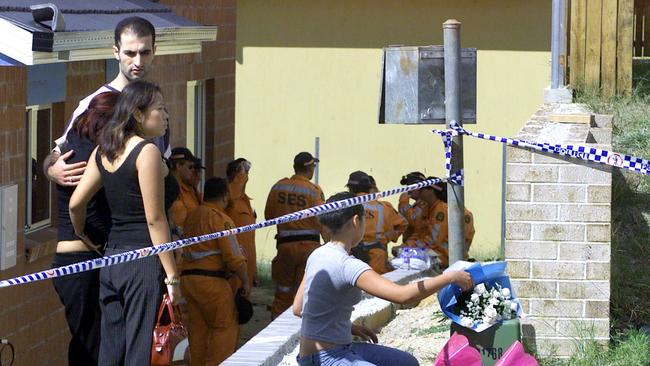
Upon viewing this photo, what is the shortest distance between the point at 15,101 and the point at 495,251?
36.1 ft

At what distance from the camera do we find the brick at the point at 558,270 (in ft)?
23.2

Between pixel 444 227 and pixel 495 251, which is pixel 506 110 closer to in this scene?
pixel 495 251

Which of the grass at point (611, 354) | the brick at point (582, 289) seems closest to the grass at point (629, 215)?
the grass at point (611, 354)

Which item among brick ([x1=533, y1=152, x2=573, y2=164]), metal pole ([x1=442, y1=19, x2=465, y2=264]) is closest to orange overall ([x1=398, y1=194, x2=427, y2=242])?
metal pole ([x1=442, y1=19, x2=465, y2=264])

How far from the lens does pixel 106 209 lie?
18.3 feet

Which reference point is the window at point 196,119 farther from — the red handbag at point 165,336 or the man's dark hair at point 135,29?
the red handbag at point 165,336

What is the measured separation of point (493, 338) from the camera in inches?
253

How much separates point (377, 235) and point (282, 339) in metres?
5.08

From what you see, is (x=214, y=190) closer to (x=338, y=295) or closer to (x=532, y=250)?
(x=532, y=250)

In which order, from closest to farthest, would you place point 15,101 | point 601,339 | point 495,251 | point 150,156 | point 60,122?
point 150,156 < point 601,339 < point 15,101 < point 60,122 < point 495,251

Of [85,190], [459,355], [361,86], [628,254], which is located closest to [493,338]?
[459,355]

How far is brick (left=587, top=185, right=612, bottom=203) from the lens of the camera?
7.00m

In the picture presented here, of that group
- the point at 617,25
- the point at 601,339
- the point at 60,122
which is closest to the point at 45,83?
the point at 60,122

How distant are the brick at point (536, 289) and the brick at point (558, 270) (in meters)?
0.04
